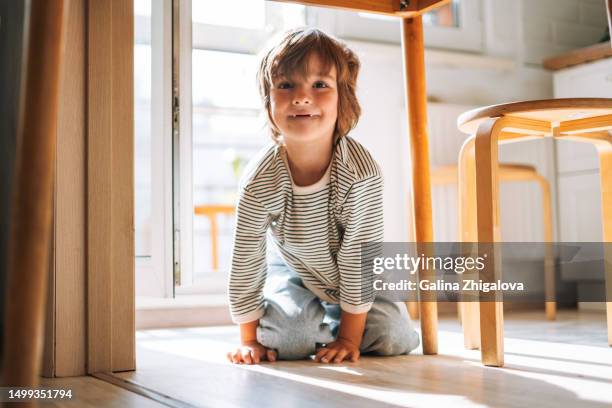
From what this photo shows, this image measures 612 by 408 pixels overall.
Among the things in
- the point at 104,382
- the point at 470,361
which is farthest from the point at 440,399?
the point at 104,382

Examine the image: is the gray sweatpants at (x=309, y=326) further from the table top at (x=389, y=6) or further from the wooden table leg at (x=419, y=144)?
the table top at (x=389, y=6)

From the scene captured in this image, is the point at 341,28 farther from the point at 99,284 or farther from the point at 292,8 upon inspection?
the point at 99,284

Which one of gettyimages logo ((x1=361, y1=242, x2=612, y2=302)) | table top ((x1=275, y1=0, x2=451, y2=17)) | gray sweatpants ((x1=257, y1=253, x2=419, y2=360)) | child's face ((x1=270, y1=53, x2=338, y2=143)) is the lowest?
gray sweatpants ((x1=257, y1=253, x2=419, y2=360))

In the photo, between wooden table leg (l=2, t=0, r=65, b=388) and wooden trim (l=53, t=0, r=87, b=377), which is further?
wooden trim (l=53, t=0, r=87, b=377)

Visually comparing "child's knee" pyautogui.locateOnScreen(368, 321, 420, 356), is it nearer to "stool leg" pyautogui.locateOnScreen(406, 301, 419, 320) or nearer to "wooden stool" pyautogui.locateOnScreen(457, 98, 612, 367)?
"wooden stool" pyautogui.locateOnScreen(457, 98, 612, 367)

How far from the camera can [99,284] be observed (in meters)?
0.95

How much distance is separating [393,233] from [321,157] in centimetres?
101

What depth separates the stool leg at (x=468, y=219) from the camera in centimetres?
118

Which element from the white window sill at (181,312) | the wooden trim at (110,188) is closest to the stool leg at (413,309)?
the white window sill at (181,312)

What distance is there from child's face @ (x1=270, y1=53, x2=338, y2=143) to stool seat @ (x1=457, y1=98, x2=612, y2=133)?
0.78 feet

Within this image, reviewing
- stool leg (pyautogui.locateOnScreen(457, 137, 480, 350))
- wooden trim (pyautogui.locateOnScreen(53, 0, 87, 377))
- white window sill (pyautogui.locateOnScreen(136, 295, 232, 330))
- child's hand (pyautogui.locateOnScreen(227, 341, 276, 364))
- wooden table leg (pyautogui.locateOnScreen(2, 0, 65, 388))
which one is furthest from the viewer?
white window sill (pyautogui.locateOnScreen(136, 295, 232, 330))

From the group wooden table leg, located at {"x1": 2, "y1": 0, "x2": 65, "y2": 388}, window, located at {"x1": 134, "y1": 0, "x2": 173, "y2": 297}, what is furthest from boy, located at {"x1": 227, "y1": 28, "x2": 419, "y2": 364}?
wooden table leg, located at {"x1": 2, "y1": 0, "x2": 65, "y2": 388}

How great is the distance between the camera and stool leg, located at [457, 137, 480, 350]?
1184 mm

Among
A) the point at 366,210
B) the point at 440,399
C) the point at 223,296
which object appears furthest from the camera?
the point at 223,296
